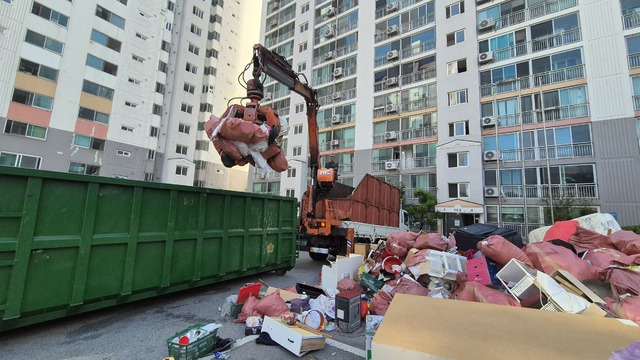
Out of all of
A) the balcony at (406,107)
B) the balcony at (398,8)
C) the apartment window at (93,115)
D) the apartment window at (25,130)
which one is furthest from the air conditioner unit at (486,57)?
the apartment window at (25,130)

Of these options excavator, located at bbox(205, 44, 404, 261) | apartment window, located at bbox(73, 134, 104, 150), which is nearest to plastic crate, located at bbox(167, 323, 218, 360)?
excavator, located at bbox(205, 44, 404, 261)

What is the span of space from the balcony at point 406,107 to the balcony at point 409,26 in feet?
20.1

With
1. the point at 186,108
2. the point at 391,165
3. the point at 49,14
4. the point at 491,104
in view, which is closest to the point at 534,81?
the point at 491,104

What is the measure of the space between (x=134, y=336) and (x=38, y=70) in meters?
26.0

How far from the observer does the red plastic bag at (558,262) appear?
406 cm

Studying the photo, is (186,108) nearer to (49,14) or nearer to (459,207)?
(49,14)

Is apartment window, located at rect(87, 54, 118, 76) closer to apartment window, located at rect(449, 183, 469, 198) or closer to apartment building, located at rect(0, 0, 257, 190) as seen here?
apartment building, located at rect(0, 0, 257, 190)

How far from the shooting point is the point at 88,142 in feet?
76.9

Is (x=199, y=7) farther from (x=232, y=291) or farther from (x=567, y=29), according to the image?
(x=232, y=291)

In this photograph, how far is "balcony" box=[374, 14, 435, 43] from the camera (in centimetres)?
2338

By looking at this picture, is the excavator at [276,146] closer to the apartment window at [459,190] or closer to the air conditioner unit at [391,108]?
the apartment window at [459,190]

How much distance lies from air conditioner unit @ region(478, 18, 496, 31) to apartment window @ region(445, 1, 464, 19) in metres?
2.16

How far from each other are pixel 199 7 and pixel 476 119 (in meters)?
31.3

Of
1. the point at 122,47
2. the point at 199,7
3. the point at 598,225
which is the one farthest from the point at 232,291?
the point at 199,7
